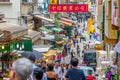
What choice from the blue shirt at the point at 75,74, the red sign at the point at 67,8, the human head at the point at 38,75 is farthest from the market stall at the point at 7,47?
the red sign at the point at 67,8

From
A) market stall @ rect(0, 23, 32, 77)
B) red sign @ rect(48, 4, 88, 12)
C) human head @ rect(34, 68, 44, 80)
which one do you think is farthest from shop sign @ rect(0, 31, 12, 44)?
red sign @ rect(48, 4, 88, 12)

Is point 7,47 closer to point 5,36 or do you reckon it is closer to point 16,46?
point 5,36

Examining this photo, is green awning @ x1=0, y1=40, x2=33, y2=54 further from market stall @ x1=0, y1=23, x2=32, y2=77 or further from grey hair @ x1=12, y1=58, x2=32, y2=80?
grey hair @ x1=12, y1=58, x2=32, y2=80

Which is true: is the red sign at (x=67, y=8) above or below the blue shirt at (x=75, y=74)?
above

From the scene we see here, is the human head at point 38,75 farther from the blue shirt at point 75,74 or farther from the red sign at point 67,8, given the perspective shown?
the red sign at point 67,8

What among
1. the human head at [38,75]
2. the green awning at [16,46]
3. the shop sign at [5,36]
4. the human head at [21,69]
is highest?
the human head at [21,69]

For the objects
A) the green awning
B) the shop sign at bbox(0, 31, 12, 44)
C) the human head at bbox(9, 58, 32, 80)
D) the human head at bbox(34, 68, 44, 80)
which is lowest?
the green awning

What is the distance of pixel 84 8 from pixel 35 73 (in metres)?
24.7

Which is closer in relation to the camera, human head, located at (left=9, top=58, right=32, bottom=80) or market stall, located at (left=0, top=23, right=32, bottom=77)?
human head, located at (left=9, top=58, right=32, bottom=80)

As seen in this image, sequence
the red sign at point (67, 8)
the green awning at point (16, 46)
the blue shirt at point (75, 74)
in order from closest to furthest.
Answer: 1. the blue shirt at point (75, 74)
2. the green awning at point (16, 46)
3. the red sign at point (67, 8)

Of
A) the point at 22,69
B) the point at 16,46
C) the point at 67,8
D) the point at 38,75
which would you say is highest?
the point at 22,69

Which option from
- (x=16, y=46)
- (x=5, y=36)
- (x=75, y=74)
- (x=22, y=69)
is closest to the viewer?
(x=22, y=69)

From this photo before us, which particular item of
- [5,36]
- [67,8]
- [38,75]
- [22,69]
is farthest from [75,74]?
[67,8]

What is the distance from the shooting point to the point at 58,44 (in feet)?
143
